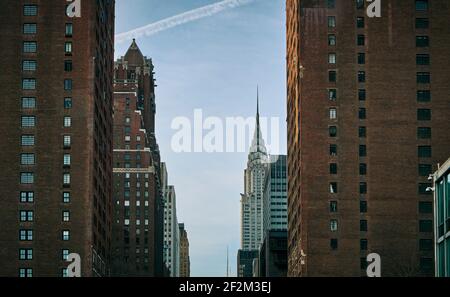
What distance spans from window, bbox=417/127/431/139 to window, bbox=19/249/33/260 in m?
61.9

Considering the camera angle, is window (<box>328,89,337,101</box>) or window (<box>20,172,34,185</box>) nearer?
window (<box>20,172,34,185</box>)

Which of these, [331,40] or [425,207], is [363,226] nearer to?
[425,207]

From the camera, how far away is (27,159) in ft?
424

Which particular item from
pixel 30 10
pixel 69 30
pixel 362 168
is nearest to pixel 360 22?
pixel 362 168

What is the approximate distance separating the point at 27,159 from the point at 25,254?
14339 mm

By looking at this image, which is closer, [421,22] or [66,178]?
[66,178]

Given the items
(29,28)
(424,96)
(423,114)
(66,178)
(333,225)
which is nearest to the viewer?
(66,178)

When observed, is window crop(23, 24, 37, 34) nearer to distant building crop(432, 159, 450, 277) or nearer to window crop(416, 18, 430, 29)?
→ window crop(416, 18, 430, 29)

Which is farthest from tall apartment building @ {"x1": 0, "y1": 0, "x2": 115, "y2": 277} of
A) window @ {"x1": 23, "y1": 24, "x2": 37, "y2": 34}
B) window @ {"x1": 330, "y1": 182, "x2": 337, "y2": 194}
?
window @ {"x1": 330, "y1": 182, "x2": 337, "y2": 194}

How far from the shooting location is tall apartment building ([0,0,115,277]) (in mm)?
126500

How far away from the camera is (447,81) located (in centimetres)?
13525

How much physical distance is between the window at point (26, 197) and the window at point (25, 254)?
7.26 meters

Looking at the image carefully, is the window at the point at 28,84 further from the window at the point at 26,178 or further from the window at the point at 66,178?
the window at the point at 66,178

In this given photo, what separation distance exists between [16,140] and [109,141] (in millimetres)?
30030
